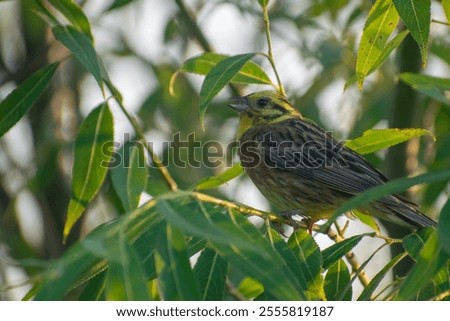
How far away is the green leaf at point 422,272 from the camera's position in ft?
8.08

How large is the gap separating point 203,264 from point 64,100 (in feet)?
10.9

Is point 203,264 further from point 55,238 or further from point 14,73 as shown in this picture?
point 14,73

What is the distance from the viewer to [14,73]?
20.0 feet

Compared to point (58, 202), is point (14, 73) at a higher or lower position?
higher

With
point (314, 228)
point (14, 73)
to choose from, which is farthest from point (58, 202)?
point (314, 228)

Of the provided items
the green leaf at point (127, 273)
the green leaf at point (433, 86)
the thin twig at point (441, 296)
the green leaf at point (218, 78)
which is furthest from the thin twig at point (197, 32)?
the green leaf at point (127, 273)

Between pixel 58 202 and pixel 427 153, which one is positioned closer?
pixel 427 153

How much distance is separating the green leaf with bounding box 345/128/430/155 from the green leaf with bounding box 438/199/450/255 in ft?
3.69

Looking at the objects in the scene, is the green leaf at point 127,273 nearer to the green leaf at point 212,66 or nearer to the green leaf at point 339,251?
the green leaf at point 339,251

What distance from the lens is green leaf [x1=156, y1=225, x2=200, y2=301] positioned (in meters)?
2.36

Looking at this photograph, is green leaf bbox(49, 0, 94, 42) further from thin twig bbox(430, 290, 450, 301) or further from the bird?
thin twig bbox(430, 290, 450, 301)

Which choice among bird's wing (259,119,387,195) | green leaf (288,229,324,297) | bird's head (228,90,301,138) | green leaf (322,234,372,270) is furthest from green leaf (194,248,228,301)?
bird's head (228,90,301,138)

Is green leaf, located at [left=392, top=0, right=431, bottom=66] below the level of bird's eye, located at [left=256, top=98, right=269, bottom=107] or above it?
above

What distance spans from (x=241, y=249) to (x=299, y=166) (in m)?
2.69
